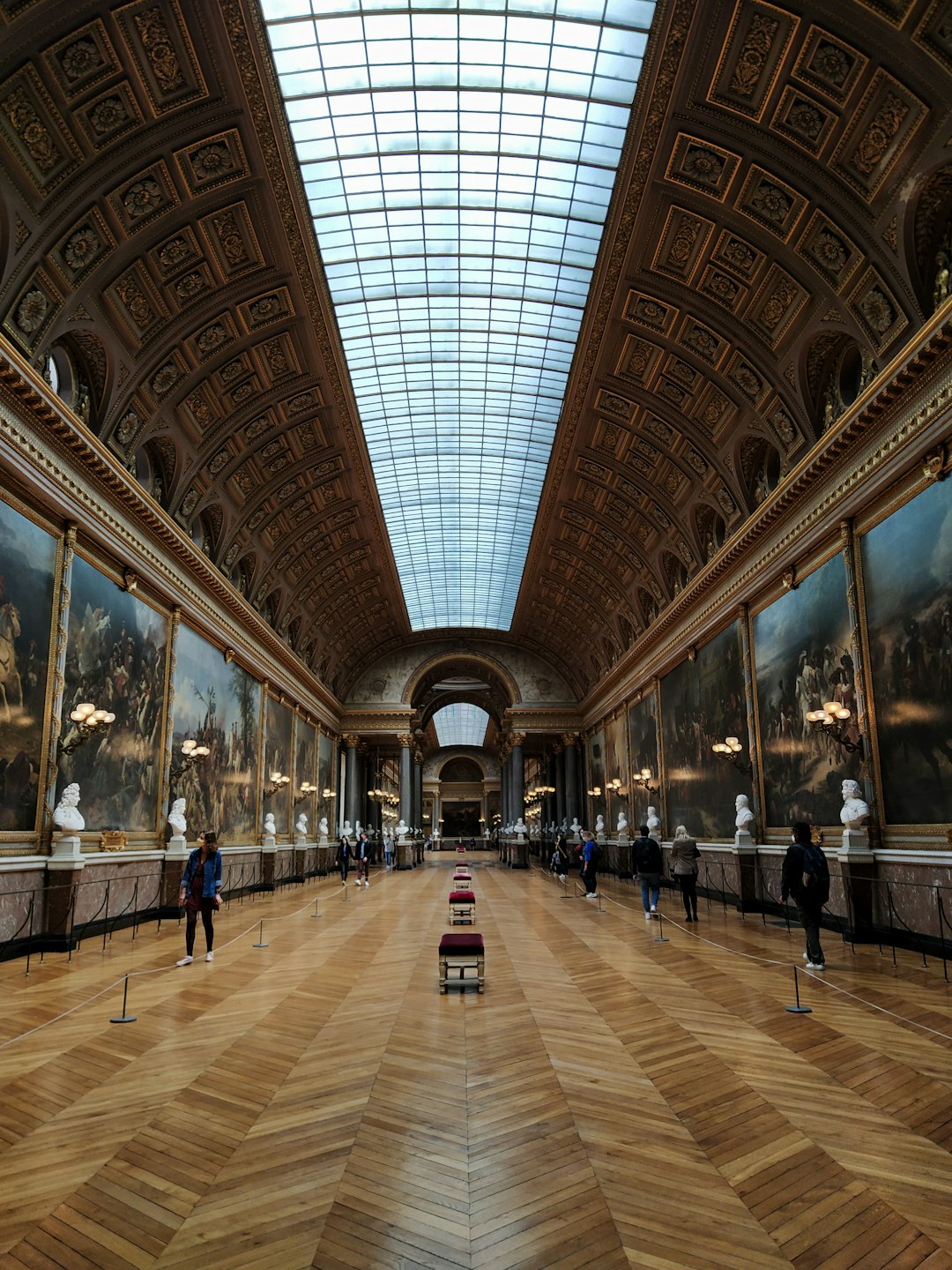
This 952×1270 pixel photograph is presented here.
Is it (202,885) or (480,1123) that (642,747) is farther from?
(480,1123)

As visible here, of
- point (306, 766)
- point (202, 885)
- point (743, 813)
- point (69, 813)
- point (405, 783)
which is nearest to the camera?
point (202, 885)

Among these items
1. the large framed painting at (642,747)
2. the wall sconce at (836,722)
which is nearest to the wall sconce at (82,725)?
the wall sconce at (836,722)

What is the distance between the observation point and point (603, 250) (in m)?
17.5

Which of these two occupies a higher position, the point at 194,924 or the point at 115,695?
the point at 115,695

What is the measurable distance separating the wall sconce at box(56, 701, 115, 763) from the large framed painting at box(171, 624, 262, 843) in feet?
20.6

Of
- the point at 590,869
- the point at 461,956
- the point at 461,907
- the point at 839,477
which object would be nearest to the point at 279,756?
the point at 590,869

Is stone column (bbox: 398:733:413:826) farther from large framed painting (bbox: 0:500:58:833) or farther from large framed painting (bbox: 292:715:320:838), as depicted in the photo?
large framed painting (bbox: 0:500:58:833)

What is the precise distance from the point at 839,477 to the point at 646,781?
52.6 feet

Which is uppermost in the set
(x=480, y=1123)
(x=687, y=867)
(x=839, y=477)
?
(x=839, y=477)

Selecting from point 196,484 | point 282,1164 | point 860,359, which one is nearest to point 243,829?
point 196,484

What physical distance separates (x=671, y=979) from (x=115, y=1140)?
7.04 meters

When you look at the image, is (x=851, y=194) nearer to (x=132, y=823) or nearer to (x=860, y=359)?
(x=860, y=359)

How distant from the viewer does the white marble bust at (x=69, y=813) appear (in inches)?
546

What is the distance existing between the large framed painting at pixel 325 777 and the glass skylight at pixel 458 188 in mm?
16161
